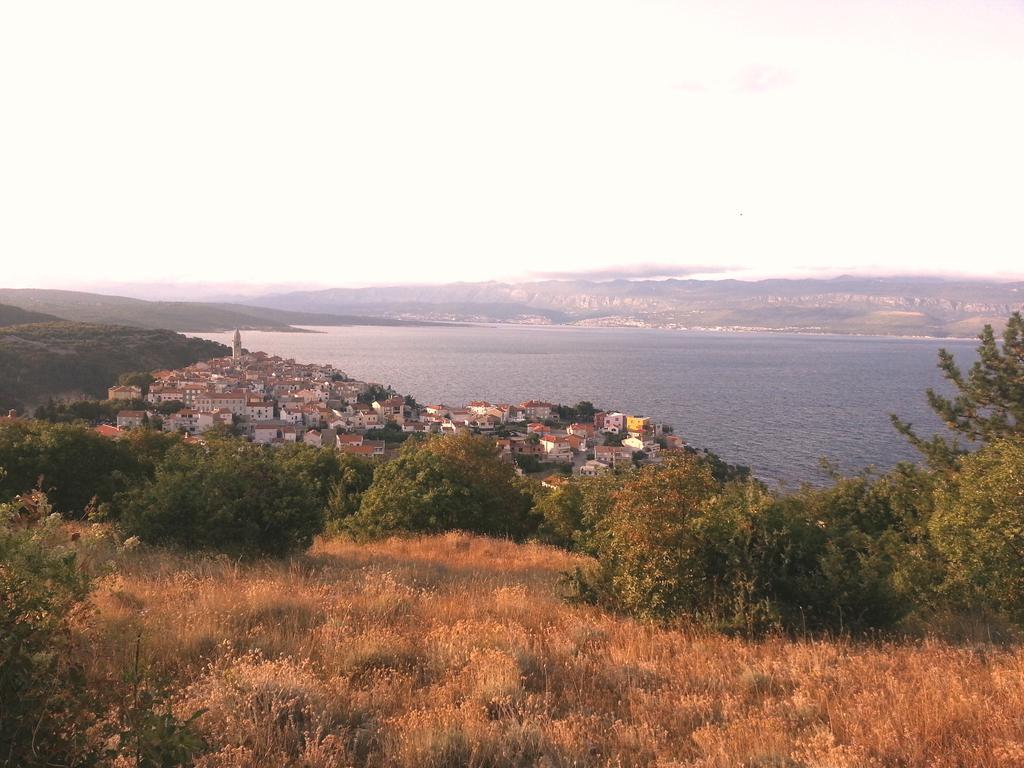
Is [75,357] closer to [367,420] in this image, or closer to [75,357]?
[75,357]

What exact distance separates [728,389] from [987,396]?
86710 mm

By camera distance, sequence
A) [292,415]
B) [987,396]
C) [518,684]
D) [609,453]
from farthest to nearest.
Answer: [292,415]
[609,453]
[987,396]
[518,684]

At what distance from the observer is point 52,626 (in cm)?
285

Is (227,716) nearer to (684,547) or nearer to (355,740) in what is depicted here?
(355,740)

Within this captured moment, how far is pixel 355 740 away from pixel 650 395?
97657 mm

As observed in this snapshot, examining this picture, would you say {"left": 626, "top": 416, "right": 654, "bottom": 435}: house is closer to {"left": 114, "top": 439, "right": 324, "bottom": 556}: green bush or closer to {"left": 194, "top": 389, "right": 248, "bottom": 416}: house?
{"left": 194, "top": 389, "right": 248, "bottom": 416}: house

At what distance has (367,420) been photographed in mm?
72562

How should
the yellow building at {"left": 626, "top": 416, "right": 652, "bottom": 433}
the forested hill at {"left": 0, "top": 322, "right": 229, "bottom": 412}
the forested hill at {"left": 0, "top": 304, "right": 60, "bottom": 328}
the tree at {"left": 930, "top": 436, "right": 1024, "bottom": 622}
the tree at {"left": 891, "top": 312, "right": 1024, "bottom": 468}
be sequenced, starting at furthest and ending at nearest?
the forested hill at {"left": 0, "top": 304, "right": 60, "bottom": 328}
the forested hill at {"left": 0, "top": 322, "right": 229, "bottom": 412}
the yellow building at {"left": 626, "top": 416, "right": 652, "bottom": 433}
the tree at {"left": 891, "top": 312, "right": 1024, "bottom": 468}
the tree at {"left": 930, "top": 436, "right": 1024, "bottom": 622}

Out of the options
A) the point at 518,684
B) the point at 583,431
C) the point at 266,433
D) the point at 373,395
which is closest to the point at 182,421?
the point at 266,433

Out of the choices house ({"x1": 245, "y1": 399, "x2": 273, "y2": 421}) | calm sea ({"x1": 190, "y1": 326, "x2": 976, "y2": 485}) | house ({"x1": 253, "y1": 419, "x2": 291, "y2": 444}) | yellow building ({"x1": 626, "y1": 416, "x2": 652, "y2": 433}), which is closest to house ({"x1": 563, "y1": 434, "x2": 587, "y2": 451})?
yellow building ({"x1": 626, "y1": 416, "x2": 652, "y2": 433})

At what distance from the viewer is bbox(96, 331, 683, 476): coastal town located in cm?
5631

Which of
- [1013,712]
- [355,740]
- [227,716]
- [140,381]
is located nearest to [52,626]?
[227,716]

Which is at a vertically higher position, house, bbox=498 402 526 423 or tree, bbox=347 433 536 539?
tree, bbox=347 433 536 539

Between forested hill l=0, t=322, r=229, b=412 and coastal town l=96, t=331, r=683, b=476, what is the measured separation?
7.95 metres
